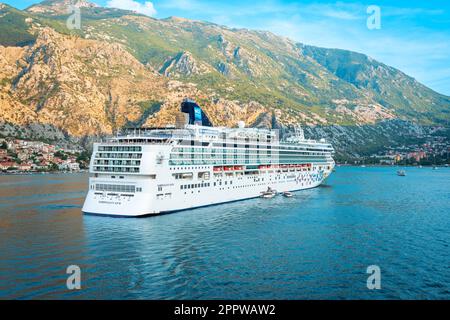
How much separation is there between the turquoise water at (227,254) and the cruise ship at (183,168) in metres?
2.77

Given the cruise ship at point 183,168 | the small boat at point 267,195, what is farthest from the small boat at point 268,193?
the cruise ship at point 183,168

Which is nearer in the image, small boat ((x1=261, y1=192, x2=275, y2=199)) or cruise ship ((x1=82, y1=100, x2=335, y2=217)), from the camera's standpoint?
cruise ship ((x1=82, y1=100, x2=335, y2=217))

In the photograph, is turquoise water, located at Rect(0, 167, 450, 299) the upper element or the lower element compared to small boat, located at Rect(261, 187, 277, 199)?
lower

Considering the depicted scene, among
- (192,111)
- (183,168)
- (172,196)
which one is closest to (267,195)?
(192,111)

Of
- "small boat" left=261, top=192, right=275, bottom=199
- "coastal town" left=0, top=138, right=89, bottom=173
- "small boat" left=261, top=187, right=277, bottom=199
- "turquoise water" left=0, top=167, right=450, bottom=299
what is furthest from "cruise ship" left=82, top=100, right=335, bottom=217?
"coastal town" left=0, top=138, right=89, bottom=173

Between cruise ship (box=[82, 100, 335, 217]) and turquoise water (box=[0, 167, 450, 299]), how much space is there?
2770 millimetres

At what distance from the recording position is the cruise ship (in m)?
56.3

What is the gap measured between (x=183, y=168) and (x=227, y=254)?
2564cm

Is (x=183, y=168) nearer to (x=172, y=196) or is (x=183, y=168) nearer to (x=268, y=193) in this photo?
(x=172, y=196)

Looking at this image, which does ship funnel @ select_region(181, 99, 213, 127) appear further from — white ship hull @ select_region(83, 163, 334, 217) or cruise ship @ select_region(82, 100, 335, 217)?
white ship hull @ select_region(83, 163, 334, 217)

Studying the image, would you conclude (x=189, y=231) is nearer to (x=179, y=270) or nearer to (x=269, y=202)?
(x=179, y=270)

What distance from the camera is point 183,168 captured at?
204 ft

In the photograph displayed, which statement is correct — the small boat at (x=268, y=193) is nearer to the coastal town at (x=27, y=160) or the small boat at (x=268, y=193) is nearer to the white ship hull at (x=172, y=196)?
the white ship hull at (x=172, y=196)
